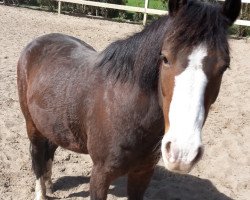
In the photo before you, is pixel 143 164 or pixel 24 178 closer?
pixel 143 164

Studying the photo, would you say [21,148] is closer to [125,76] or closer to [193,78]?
[125,76]

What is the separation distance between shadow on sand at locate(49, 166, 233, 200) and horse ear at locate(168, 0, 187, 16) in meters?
2.24

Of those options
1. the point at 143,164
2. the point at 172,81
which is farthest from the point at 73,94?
the point at 172,81

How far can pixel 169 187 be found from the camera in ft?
13.0

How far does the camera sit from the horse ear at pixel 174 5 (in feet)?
6.66

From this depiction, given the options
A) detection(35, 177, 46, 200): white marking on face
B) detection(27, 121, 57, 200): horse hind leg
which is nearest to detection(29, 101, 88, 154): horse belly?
detection(27, 121, 57, 200): horse hind leg

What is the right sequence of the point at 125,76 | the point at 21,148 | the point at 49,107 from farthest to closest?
the point at 21,148
the point at 49,107
the point at 125,76

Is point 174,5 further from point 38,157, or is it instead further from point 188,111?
point 38,157

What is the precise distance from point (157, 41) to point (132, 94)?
0.43 meters

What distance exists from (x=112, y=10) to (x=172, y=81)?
41.1 feet

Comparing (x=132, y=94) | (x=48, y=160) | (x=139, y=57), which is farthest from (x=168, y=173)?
(x=139, y=57)

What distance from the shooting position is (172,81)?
1908 mm

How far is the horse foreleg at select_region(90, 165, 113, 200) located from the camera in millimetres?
2676

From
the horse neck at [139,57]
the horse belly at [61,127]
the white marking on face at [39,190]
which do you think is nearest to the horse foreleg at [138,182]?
the horse belly at [61,127]
